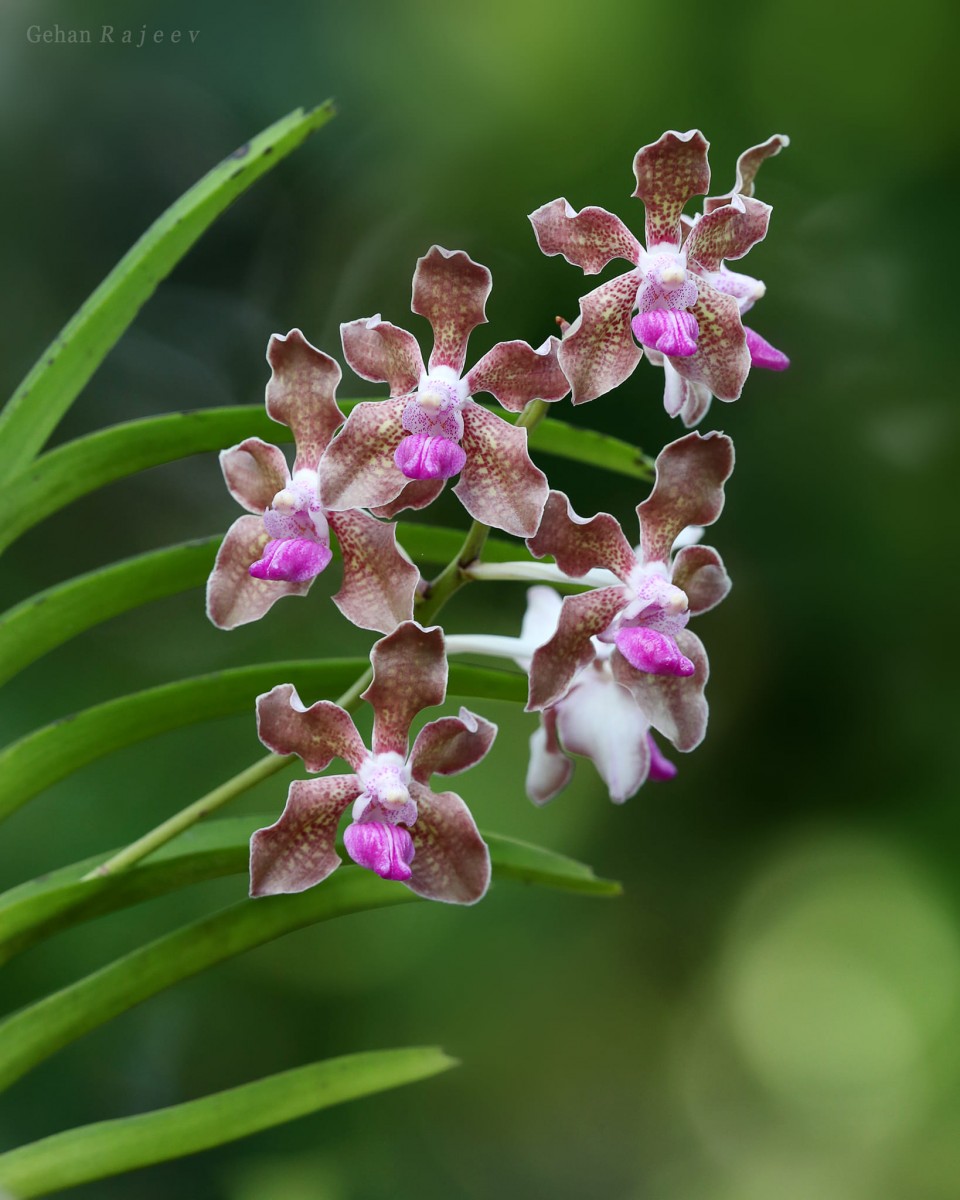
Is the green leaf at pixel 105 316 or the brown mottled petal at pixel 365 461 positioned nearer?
the brown mottled petal at pixel 365 461

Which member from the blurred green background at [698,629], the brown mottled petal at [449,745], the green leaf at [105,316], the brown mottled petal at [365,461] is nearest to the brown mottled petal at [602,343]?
the brown mottled petal at [365,461]

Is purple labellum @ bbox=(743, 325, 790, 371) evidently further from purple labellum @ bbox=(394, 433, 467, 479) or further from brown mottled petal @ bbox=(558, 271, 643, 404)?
purple labellum @ bbox=(394, 433, 467, 479)

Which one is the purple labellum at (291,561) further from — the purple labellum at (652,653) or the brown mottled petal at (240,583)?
the purple labellum at (652,653)

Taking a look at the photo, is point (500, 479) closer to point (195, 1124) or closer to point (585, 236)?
point (585, 236)

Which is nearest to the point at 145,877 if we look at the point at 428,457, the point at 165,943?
the point at 165,943

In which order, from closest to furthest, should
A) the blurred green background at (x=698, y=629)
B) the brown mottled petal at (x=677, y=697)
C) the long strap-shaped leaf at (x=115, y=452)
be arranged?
1. the brown mottled petal at (x=677, y=697)
2. the long strap-shaped leaf at (x=115, y=452)
3. the blurred green background at (x=698, y=629)

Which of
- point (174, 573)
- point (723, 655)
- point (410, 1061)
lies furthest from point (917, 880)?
point (174, 573)
